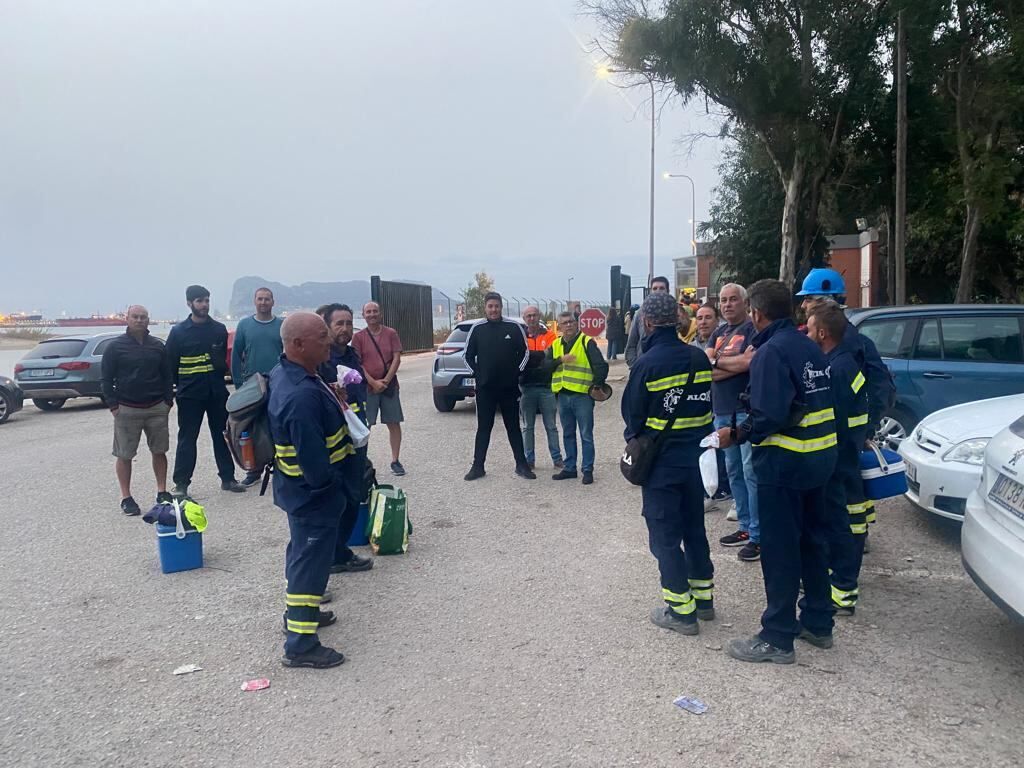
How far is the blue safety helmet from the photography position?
446 cm

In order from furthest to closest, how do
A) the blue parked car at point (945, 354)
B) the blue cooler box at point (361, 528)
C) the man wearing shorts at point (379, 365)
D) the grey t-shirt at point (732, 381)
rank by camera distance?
the man wearing shorts at point (379, 365) < the blue parked car at point (945, 354) < the blue cooler box at point (361, 528) < the grey t-shirt at point (732, 381)

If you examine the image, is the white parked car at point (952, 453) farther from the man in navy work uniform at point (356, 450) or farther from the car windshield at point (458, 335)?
the car windshield at point (458, 335)

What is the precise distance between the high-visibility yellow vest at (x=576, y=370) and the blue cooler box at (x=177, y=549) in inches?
141

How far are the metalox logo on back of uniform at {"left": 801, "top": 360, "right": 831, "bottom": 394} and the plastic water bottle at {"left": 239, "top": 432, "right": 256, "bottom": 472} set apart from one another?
2852mm

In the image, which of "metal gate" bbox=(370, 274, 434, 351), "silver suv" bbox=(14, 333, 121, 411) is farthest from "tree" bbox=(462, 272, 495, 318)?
"silver suv" bbox=(14, 333, 121, 411)

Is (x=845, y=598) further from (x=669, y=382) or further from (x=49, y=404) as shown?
(x=49, y=404)

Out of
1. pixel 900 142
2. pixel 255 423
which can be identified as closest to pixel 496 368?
pixel 255 423

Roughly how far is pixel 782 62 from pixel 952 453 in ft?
47.8

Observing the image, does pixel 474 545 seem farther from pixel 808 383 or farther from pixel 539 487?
pixel 808 383

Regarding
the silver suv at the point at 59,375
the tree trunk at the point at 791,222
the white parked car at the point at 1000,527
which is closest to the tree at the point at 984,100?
the tree trunk at the point at 791,222

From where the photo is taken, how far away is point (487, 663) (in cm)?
361

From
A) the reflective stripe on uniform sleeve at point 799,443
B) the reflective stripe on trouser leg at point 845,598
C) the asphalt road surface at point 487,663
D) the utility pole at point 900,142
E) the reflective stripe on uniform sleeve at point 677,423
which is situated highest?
the utility pole at point 900,142

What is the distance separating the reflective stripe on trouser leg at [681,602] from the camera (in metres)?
3.84

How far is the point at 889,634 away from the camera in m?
3.84
